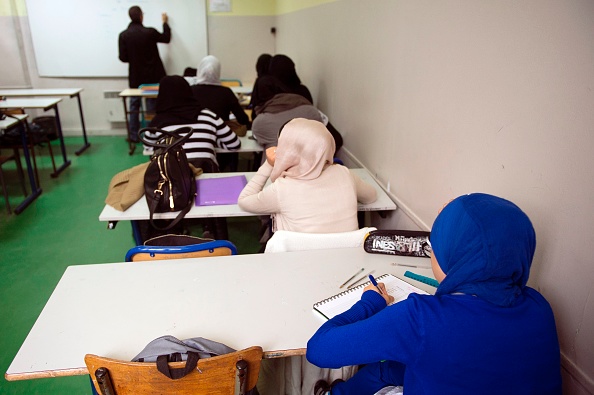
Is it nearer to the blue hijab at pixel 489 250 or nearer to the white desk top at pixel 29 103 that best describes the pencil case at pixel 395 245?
→ the blue hijab at pixel 489 250

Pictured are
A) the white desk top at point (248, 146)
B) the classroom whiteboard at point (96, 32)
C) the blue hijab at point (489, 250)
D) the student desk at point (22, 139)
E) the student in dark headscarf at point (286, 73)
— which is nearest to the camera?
the blue hijab at point (489, 250)

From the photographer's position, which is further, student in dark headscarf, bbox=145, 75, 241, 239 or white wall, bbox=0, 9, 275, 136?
white wall, bbox=0, 9, 275, 136

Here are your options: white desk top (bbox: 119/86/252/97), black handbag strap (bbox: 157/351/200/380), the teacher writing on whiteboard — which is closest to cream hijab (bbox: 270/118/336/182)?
black handbag strap (bbox: 157/351/200/380)

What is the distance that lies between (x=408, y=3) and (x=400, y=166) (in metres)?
0.82

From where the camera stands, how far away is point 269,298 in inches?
54.6

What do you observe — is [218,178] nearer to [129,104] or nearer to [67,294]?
[67,294]

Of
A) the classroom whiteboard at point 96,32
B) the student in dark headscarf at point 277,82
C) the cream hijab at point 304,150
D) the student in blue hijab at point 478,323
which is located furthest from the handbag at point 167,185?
the classroom whiteboard at point 96,32

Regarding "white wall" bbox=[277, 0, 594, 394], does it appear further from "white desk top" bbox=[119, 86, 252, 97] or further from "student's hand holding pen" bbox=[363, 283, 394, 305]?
"white desk top" bbox=[119, 86, 252, 97]

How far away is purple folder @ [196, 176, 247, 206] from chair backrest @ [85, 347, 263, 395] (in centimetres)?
124

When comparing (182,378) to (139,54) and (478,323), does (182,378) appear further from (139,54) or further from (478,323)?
(139,54)

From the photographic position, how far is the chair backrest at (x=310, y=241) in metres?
1.69

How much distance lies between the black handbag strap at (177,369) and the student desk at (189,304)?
21 centimetres

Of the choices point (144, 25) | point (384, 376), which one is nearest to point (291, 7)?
point (144, 25)

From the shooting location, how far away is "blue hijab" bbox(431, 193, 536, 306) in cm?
87
